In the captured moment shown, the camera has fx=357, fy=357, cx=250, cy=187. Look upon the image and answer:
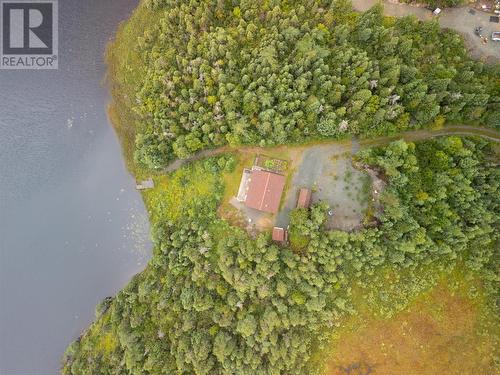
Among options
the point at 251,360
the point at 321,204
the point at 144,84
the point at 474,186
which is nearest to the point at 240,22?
the point at 144,84

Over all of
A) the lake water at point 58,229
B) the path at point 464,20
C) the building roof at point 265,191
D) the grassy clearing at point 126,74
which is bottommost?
the lake water at point 58,229

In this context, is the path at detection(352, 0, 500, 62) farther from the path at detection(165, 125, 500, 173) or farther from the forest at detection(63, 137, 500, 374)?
the forest at detection(63, 137, 500, 374)

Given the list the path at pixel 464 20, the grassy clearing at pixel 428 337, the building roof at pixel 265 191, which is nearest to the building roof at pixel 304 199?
the building roof at pixel 265 191

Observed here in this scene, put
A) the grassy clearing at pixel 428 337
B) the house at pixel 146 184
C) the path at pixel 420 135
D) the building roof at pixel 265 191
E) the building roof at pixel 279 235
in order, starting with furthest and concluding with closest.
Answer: the house at pixel 146 184
the path at pixel 420 135
the building roof at pixel 279 235
the building roof at pixel 265 191
the grassy clearing at pixel 428 337

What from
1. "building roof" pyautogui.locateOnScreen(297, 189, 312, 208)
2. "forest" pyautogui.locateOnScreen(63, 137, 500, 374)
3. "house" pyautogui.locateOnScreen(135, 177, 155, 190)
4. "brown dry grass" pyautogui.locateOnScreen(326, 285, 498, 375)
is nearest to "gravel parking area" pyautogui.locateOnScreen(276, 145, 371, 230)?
"building roof" pyautogui.locateOnScreen(297, 189, 312, 208)

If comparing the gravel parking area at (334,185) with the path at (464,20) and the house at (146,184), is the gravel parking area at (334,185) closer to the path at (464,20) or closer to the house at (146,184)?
the house at (146,184)

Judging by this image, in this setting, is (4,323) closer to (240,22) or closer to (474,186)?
(240,22)

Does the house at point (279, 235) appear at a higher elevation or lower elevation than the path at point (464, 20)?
lower

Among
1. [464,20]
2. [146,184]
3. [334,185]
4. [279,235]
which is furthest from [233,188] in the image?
[464,20]
